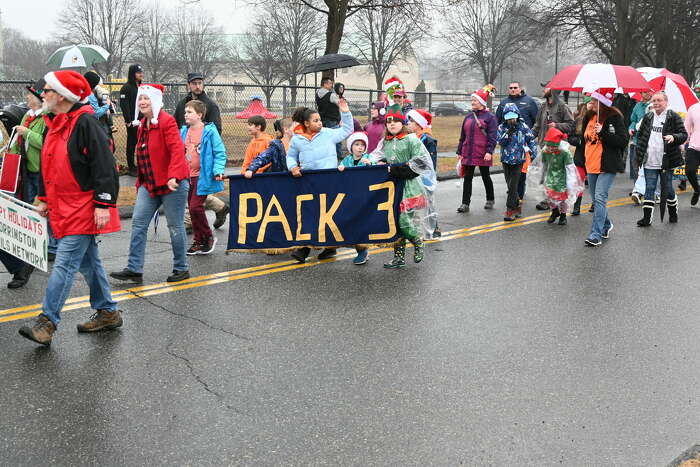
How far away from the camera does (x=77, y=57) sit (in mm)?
13258

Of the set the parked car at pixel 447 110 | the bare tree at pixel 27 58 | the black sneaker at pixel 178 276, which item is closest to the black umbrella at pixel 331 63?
the black sneaker at pixel 178 276

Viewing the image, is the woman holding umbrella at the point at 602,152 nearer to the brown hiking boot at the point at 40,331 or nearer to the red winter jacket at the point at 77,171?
the red winter jacket at the point at 77,171

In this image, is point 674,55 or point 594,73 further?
point 674,55

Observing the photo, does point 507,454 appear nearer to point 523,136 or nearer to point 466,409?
point 466,409

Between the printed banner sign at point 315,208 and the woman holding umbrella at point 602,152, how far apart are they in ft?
9.27

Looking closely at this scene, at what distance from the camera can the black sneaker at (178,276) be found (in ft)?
25.1

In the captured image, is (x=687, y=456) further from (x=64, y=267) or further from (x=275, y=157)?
(x=275, y=157)

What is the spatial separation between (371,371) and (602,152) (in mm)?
5618

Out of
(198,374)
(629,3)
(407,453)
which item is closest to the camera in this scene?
(407,453)

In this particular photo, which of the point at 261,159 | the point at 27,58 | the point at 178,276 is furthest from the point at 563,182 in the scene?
the point at 27,58

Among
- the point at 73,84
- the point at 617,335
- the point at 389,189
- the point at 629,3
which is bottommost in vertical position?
the point at 617,335

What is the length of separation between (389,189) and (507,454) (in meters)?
4.65

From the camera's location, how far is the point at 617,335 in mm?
6090

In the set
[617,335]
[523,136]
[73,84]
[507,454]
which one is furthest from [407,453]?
[523,136]
